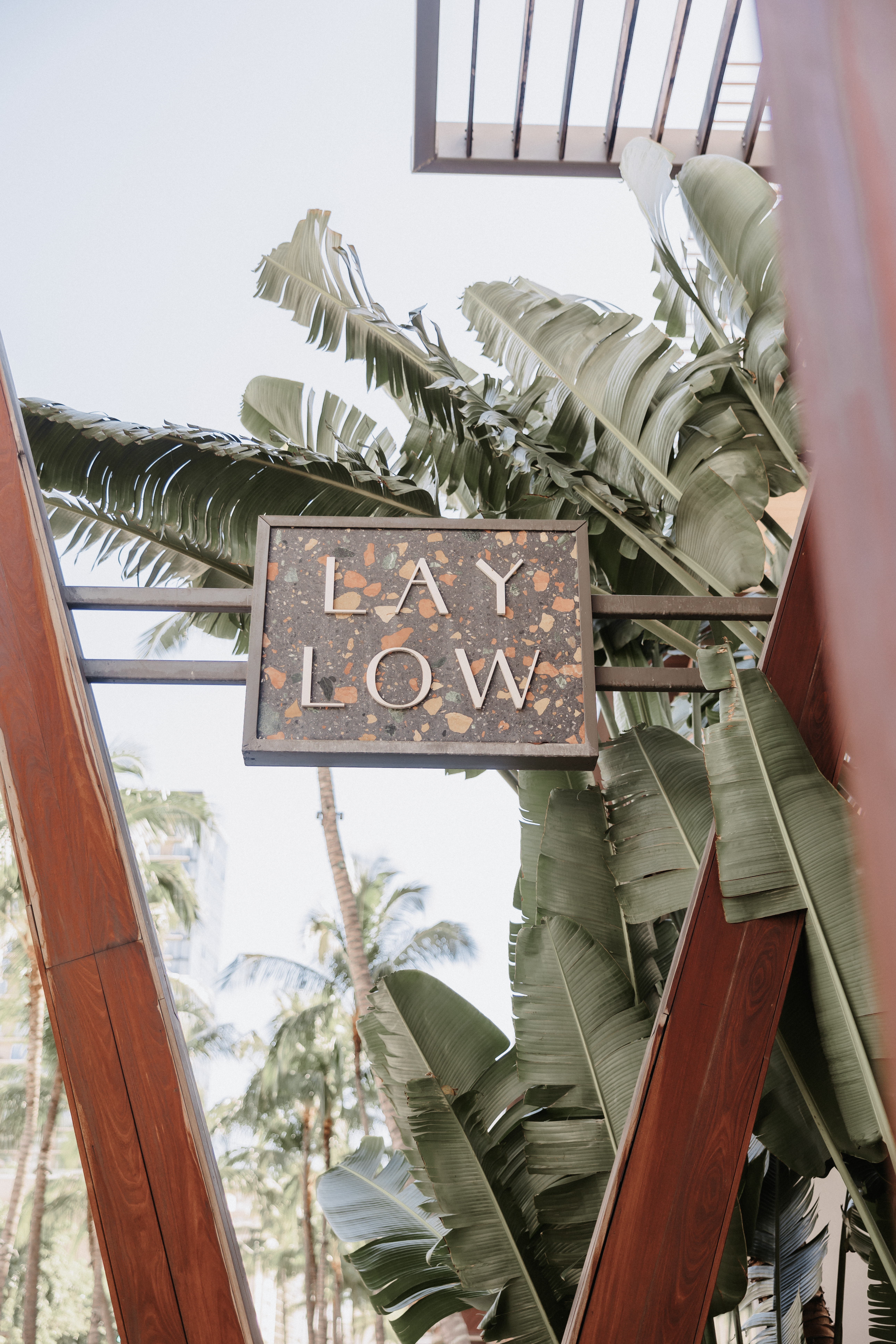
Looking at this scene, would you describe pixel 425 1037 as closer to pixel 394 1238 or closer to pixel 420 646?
pixel 394 1238

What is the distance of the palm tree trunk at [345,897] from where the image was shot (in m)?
15.4

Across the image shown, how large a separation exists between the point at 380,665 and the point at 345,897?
1380 centimetres

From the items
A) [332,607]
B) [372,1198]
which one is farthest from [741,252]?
[372,1198]

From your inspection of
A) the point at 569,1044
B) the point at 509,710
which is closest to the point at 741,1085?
the point at 569,1044

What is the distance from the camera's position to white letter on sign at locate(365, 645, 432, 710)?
2674 millimetres

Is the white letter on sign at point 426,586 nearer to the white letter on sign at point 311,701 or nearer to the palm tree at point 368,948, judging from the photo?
the white letter on sign at point 311,701

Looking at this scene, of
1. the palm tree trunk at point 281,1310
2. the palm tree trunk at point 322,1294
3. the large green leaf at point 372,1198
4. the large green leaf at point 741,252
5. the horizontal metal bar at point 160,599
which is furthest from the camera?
the palm tree trunk at point 281,1310

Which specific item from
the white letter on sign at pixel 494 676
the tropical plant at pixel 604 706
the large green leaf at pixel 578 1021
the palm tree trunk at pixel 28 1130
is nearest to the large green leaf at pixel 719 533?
the tropical plant at pixel 604 706

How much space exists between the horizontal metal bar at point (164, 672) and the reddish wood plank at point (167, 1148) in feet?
2.67

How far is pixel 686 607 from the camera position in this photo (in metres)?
3.01

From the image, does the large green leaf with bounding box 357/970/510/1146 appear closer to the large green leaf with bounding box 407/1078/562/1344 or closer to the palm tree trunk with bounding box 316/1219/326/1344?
the large green leaf with bounding box 407/1078/562/1344

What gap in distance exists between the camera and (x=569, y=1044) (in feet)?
9.42

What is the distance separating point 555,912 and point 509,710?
860 millimetres

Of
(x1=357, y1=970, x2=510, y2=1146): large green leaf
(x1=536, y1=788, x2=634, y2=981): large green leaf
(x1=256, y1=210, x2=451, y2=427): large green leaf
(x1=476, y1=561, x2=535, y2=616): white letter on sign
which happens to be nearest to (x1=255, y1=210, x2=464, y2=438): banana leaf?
(x1=256, y1=210, x2=451, y2=427): large green leaf
